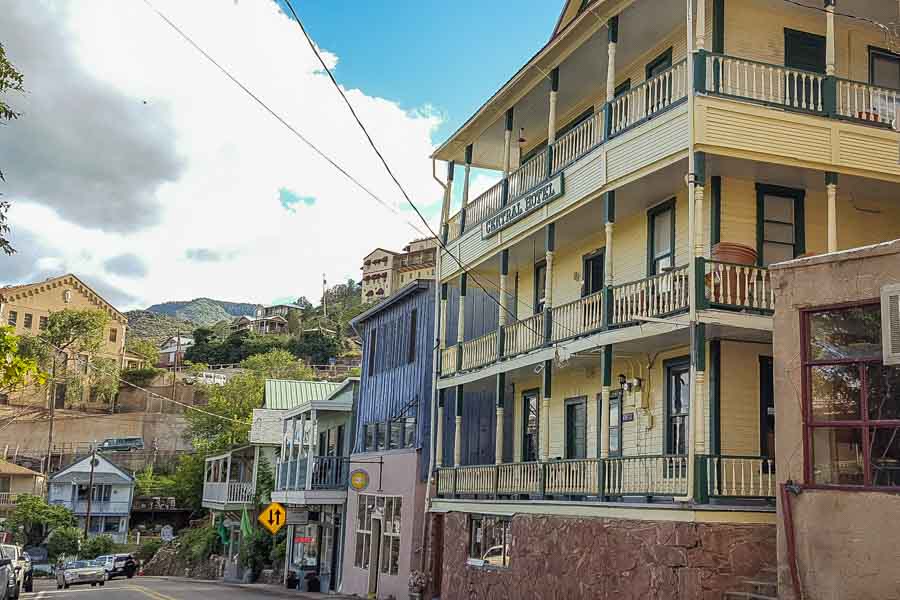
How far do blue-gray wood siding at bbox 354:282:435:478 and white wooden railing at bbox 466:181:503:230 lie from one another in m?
3.61

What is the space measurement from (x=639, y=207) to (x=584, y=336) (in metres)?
2.88

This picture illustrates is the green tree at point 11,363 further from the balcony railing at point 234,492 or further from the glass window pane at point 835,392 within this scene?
the balcony railing at point 234,492

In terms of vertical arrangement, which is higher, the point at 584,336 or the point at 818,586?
the point at 584,336

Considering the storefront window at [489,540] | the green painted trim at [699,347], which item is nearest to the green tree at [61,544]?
the storefront window at [489,540]

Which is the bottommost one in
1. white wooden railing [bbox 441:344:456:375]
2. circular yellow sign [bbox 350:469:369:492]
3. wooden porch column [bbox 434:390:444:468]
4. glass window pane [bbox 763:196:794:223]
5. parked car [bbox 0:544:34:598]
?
parked car [bbox 0:544:34:598]

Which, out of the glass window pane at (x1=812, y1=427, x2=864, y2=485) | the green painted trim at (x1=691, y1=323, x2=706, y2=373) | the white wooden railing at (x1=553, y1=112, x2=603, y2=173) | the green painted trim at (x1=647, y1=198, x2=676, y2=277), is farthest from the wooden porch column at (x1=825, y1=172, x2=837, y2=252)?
the white wooden railing at (x1=553, y1=112, x2=603, y2=173)

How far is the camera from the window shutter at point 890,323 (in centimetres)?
1141

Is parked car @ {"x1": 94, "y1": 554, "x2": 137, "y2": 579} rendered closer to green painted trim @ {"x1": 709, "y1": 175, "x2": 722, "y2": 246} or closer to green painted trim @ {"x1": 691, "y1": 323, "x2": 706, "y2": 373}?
green painted trim @ {"x1": 709, "y1": 175, "x2": 722, "y2": 246}

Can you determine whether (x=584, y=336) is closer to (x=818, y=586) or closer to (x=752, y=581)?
(x=752, y=581)

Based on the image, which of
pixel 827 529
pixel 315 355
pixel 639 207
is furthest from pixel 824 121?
pixel 315 355

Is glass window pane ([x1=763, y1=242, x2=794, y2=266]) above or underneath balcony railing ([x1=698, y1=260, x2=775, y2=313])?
above

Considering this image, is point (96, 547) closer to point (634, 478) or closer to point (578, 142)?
point (578, 142)

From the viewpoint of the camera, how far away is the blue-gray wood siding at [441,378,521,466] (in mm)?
26484

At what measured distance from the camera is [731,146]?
15.9 metres
